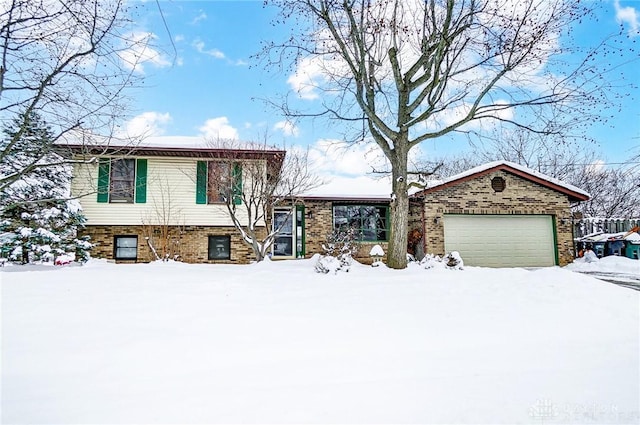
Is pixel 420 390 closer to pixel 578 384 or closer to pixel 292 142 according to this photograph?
pixel 578 384

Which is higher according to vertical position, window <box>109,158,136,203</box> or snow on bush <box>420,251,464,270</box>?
window <box>109,158,136,203</box>

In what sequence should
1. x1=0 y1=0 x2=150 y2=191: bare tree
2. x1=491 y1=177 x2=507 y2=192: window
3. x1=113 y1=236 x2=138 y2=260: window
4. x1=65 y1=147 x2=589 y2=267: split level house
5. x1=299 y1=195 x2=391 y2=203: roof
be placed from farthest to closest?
x1=491 y1=177 x2=507 y2=192: window → x1=299 y1=195 x2=391 y2=203: roof → x1=113 y1=236 x2=138 y2=260: window → x1=65 y1=147 x2=589 y2=267: split level house → x1=0 y1=0 x2=150 y2=191: bare tree

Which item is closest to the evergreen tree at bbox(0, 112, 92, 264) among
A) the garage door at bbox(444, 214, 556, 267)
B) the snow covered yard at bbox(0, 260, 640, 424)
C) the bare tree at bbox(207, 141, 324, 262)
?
the bare tree at bbox(207, 141, 324, 262)

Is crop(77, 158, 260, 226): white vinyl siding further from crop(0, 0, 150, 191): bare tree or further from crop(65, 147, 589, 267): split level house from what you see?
crop(0, 0, 150, 191): bare tree

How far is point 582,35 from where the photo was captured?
845cm

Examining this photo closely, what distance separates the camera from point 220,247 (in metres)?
13.2

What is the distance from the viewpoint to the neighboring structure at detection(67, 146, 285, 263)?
1242cm

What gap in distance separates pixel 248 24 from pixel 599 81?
7.95 metres

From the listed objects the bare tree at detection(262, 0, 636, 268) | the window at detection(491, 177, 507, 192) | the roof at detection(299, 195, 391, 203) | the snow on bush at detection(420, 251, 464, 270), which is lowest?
the snow on bush at detection(420, 251, 464, 270)

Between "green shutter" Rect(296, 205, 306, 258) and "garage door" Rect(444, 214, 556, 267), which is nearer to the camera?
"garage door" Rect(444, 214, 556, 267)

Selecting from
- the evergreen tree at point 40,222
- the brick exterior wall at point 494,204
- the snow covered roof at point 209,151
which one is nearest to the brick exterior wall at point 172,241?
the evergreen tree at point 40,222

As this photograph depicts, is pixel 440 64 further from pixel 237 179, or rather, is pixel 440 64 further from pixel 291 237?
pixel 291 237

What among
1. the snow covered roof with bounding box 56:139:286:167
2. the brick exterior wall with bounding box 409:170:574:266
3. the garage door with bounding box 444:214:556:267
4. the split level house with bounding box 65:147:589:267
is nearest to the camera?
the snow covered roof with bounding box 56:139:286:167

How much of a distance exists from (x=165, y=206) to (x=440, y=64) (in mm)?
9172
